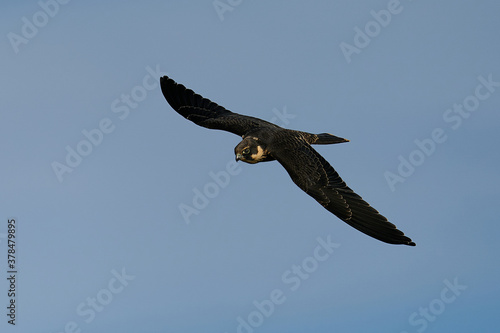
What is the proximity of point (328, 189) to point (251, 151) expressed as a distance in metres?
1.92

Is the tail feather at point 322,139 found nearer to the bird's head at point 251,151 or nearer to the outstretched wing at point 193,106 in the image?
the bird's head at point 251,151

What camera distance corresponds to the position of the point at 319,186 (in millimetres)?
17266

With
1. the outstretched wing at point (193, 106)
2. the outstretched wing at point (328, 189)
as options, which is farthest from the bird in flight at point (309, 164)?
the outstretched wing at point (193, 106)

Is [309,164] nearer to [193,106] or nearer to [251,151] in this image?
[251,151]

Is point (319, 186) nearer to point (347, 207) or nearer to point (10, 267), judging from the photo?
point (347, 207)

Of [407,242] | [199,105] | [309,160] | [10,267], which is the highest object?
[199,105]

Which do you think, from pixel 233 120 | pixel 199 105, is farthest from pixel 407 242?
pixel 199 105

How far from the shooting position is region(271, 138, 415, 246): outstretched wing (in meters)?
16.8

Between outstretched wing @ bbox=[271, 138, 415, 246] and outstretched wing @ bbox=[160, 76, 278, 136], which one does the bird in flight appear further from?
outstretched wing @ bbox=[160, 76, 278, 136]

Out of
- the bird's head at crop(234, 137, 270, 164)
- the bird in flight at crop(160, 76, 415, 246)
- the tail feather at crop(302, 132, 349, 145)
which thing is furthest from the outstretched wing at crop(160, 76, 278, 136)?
the tail feather at crop(302, 132, 349, 145)

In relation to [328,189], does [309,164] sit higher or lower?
higher

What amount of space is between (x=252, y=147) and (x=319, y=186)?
1.77 meters

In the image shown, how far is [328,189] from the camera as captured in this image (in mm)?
17281

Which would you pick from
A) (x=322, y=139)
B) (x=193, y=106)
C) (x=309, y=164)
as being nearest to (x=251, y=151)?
(x=309, y=164)
